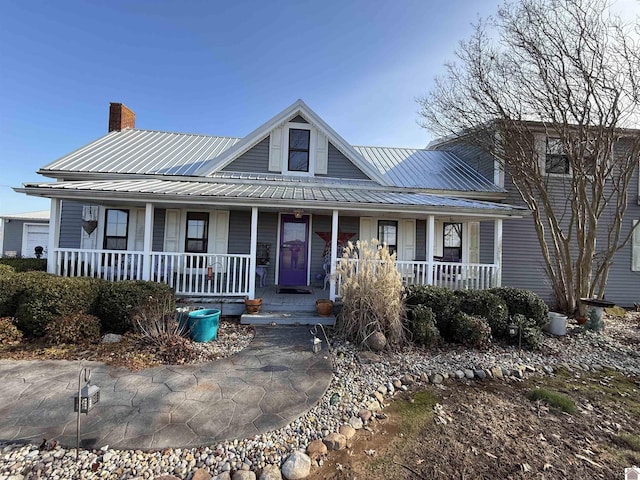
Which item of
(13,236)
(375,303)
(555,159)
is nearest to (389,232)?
(375,303)

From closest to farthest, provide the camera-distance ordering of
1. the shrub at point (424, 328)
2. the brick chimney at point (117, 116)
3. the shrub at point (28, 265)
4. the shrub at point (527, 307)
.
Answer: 1. the shrub at point (424, 328)
2. the shrub at point (527, 307)
3. the shrub at point (28, 265)
4. the brick chimney at point (117, 116)

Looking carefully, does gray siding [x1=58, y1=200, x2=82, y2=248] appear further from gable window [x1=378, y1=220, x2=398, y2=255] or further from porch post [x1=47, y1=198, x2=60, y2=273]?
gable window [x1=378, y1=220, x2=398, y2=255]

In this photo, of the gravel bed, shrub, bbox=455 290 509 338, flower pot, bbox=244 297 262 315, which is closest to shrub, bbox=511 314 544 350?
the gravel bed

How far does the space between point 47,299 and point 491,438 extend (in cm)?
743

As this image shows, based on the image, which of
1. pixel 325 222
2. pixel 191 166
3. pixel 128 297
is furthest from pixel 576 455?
pixel 191 166

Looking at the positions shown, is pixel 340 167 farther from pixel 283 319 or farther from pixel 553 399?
pixel 553 399

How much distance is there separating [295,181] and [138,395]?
7530 mm

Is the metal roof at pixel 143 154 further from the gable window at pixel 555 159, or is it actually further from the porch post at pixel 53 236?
the gable window at pixel 555 159

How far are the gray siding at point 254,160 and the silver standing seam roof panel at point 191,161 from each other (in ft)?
0.83

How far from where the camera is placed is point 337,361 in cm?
489

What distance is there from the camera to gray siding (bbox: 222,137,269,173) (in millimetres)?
10047

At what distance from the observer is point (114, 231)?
9586 mm

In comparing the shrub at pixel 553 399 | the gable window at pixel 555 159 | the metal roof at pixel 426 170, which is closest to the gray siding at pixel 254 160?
the metal roof at pixel 426 170

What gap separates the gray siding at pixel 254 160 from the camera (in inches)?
396
